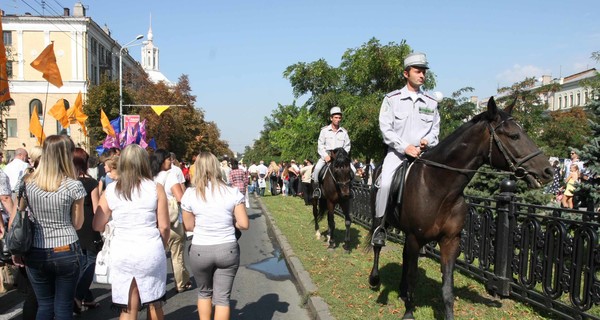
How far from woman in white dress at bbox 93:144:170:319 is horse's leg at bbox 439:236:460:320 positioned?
273 centimetres

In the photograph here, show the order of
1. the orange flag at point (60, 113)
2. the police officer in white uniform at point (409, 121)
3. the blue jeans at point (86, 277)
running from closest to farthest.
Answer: the police officer in white uniform at point (409, 121), the blue jeans at point (86, 277), the orange flag at point (60, 113)

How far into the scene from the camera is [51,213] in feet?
13.8

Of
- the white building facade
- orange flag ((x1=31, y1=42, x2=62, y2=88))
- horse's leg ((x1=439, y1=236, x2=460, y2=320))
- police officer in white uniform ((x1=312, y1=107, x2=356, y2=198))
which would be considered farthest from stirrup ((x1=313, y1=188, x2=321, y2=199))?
the white building facade

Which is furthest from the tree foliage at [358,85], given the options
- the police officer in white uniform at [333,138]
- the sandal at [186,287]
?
the sandal at [186,287]

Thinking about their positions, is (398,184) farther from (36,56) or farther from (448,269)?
(36,56)

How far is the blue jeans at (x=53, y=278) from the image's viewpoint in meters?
4.15

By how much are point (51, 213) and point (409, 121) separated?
393cm

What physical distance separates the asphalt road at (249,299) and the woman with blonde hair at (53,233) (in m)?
2.07

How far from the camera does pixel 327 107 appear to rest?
18500 millimetres

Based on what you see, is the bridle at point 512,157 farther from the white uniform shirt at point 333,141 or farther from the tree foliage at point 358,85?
the tree foliage at point 358,85

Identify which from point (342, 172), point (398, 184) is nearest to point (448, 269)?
point (398, 184)

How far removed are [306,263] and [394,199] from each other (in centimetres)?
344

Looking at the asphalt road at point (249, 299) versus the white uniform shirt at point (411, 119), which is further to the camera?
the asphalt road at point (249, 299)

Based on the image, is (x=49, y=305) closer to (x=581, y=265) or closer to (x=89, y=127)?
(x=581, y=265)
